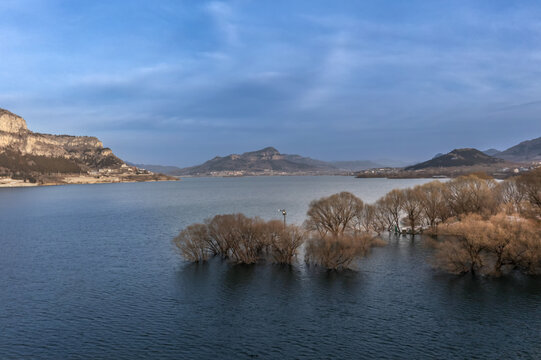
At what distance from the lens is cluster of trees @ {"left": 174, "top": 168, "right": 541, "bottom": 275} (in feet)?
131

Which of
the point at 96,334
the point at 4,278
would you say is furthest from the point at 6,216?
the point at 96,334

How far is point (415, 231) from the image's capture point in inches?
2704

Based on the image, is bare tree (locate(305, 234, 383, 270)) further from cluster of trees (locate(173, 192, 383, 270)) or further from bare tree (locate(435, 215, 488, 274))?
bare tree (locate(435, 215, 488, 274))

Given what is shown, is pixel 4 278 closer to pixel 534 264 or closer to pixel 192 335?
pixel 192 335

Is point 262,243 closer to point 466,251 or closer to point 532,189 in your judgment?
point 466,251

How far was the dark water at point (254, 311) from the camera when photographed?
80.6ft

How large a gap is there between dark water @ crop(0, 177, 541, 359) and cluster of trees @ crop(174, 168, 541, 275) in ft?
8.84

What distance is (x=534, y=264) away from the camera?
3912 cm

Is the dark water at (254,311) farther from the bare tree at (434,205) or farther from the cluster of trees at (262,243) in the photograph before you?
the bare tree at (434,205)

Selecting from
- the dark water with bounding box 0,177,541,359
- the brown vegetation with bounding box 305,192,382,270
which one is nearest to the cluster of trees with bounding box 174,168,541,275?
the brown vegetation with bounding box 305,192,382,270

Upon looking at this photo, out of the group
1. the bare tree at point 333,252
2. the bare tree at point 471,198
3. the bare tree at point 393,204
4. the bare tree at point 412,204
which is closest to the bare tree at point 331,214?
the bare tree at point 393,204

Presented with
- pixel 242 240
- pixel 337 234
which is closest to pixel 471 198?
pixel 337 234

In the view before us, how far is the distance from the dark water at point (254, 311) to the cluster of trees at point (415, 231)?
270 centimetres

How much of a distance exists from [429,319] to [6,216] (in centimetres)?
10893
